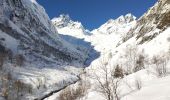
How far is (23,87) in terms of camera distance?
184 meters

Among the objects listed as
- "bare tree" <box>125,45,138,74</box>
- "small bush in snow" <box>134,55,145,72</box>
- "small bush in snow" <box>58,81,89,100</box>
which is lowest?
"small bush in snow" <box>58,81,89,100</box>

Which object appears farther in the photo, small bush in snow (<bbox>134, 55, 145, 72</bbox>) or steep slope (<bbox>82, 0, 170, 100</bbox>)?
small bush in snow (<bbox>134, 55, 145, 72</bbox>)

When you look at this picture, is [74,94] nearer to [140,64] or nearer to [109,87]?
[140,64]

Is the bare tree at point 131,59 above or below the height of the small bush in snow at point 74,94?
above

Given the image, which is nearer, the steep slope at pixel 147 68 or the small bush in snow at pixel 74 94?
the steep slope at pixel 147 68

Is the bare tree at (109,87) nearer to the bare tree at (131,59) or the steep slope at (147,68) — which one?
the steep slope at (147,68)

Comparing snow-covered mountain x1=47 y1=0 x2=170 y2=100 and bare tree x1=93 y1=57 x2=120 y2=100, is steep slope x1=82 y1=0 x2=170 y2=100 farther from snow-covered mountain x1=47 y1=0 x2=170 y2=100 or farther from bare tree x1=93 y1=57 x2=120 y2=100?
bare tree x1=93 y1=57 x2=120 y2=100

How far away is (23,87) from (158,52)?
270 ft

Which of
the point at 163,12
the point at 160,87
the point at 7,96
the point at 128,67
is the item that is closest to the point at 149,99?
the point at 160,87

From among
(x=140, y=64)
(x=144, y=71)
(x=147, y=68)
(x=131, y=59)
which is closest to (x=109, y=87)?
(x=144, y=71)

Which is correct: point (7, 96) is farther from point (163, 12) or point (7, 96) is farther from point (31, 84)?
point (163, 12)

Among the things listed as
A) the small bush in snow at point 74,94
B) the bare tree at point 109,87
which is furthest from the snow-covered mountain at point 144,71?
the small bush in snow at point 74,94

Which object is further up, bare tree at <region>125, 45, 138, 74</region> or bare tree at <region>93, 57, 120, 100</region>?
bare tree at <region>125, 45, 138, 74</region>

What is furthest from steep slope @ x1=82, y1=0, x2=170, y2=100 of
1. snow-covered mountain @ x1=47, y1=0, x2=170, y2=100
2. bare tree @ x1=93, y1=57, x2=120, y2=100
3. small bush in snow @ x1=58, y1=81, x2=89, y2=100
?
small bush in snow @ x1=58, y1=81, x2=89, y2=100
